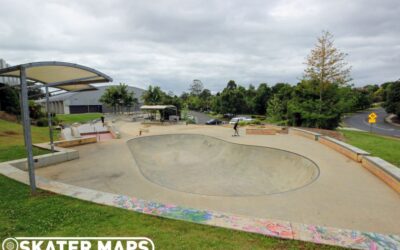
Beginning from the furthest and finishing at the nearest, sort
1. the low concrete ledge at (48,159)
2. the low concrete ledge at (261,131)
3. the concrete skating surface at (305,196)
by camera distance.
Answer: the low concrete ledge at (261,131) < the low concrete ledge at (48,159) < the concrete skating surface at (305,196)

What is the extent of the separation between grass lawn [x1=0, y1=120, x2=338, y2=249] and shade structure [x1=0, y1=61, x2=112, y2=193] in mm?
1224

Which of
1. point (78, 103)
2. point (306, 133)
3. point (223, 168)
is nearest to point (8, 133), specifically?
point (223, 168)

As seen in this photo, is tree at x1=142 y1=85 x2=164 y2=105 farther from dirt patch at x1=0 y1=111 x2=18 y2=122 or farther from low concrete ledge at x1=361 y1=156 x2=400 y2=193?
low concrete ledge at x1=361 y1=156 x2=400 y2=193

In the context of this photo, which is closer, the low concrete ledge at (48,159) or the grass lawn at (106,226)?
the grass lawn at (106,226)

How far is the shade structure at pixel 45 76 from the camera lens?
18.0 feet

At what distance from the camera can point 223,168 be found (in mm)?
11070

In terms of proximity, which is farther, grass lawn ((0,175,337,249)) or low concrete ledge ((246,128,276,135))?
low concrete ledge ((246,128,276,135))

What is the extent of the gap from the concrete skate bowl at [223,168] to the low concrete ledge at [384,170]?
1724mm

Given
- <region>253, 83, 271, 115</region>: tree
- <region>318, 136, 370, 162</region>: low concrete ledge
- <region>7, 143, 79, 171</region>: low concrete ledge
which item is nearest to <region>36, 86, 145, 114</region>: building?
<region>253, 83, 271, 115</region>: tree

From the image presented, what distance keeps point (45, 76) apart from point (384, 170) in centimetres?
1391

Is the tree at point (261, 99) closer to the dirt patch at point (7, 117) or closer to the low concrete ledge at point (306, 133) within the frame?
the low concrete ledge at point (306, 133)

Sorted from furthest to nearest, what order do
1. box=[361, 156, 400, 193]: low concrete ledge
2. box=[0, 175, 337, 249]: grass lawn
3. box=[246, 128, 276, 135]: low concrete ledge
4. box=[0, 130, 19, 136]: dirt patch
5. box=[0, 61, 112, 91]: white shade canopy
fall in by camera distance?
box=[246, 128, 276, 135]: low concrete ledge < box=[0, 130, 19, 136]: dirt patch < box=[0, 61, 112, 91]: white shade canopy < box=[361, 156, 400, 193]: low concrete ledge < box=[0, 175, 337, 249]: grass lawn

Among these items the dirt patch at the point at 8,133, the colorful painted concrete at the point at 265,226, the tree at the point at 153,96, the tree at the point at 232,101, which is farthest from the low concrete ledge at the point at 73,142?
the tree at the point at 232,101

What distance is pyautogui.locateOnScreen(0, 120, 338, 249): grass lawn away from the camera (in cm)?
342
